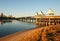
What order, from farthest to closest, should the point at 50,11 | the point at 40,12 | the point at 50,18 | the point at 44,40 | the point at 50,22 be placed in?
the point at 40,12 < the point at 50,11 < the point at 50,18 < the point at 50,22 < the point at 44,40

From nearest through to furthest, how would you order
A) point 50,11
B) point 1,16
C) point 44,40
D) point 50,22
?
point 44,40, point 50,22, point 50,11, point 1,16

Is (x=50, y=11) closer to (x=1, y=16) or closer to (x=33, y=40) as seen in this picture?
(x=33, y=40)

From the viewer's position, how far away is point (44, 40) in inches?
755

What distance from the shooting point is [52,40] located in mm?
20344

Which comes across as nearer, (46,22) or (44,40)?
(44,40)

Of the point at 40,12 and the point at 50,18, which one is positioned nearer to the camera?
the point at 50,18

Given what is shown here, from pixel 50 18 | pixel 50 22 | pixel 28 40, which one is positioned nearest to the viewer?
pixel 28 40

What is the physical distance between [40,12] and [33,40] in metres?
91.3

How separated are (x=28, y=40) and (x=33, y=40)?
721mm

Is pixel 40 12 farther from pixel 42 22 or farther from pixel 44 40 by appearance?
pixel 44 40

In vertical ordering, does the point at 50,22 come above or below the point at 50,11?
below

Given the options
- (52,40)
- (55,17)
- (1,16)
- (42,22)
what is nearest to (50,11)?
(42,22)

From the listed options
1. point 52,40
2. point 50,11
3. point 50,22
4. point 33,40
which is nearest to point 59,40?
point 52,40

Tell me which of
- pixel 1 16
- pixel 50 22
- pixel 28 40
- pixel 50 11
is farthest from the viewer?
pixel 1 16
